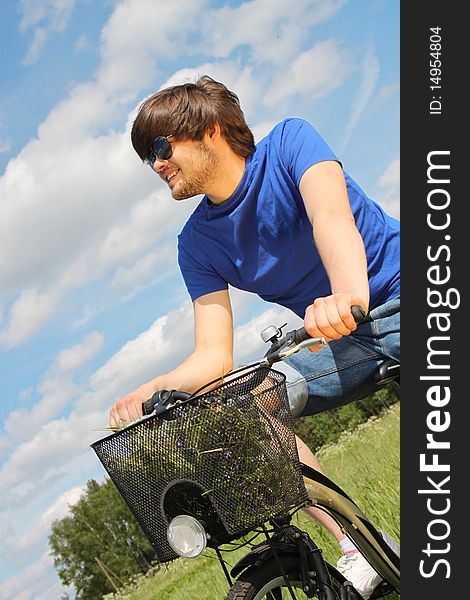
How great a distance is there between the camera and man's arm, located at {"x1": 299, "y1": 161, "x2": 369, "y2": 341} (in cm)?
231

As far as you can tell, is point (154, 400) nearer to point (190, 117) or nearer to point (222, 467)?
point (222, 467)

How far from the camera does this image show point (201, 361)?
3.28 metres

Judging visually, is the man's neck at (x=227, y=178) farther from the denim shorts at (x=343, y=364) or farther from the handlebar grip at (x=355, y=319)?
the handlebar grip at (x=355, y=319)

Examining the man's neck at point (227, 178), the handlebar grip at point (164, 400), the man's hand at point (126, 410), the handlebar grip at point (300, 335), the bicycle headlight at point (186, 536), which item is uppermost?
the man's neck at point (227, 178)

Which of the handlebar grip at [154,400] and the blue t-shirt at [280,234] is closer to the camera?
the handlebar grip at [154,400]

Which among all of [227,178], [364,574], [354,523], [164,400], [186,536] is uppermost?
[227,178]

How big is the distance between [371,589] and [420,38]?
1932mm

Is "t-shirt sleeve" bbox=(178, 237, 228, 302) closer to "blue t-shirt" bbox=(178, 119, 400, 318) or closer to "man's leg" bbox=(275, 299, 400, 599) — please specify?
"blue t-shirt" bbox=(178, 119, 400, 318)

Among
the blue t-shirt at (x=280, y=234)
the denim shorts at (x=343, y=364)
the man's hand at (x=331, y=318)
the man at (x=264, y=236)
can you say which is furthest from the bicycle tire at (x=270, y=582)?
the blue t-shirt at (x=280, y=234)

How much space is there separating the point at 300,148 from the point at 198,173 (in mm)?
399

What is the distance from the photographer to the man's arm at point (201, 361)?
274 cm

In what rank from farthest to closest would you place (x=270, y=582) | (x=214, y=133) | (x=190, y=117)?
(x=214, y=133)
(x=190, y=117)
(x=270, y=582)

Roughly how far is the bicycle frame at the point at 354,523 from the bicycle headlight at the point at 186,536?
45 centimetres

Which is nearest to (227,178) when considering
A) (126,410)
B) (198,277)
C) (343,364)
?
(198,277)
